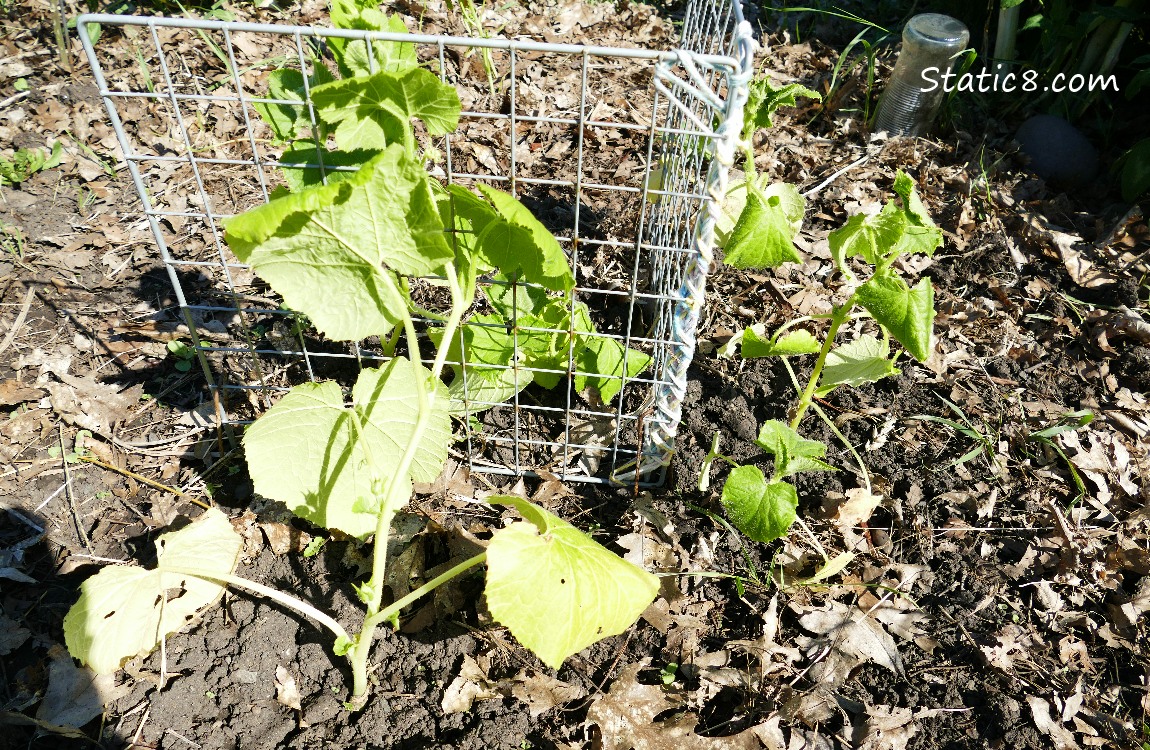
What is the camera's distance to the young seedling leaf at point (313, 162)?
5.82 feet

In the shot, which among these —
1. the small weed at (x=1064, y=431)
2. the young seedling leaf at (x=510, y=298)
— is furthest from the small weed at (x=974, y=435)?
the young seedling leaf at (x=510, y=298)

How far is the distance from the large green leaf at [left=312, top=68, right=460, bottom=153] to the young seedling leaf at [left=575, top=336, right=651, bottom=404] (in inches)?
28.6

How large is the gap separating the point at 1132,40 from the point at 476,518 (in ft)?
11.2

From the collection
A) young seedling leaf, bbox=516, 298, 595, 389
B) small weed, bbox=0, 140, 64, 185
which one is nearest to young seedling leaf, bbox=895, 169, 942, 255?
young seedling leaf, bbox=516, 298, 595, 389

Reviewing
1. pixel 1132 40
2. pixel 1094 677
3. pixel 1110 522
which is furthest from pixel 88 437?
pixel 1132 40

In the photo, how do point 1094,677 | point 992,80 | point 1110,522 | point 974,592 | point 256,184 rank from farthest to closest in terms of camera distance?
point 992,80 → point 256,184 → point 1110,522 → point 974,592 → point 1094,677

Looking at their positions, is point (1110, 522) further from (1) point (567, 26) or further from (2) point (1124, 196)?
(1) point (567, 26)

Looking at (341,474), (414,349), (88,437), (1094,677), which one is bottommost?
(1094,677)

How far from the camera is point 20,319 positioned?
2.54 metres

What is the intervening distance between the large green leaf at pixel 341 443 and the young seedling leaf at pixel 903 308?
39.9 inches

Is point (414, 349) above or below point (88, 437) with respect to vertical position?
above

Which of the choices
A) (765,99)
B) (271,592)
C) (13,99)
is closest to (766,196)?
(765,99)

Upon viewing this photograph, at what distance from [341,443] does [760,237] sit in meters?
1.08

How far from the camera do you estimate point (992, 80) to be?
3.68m
